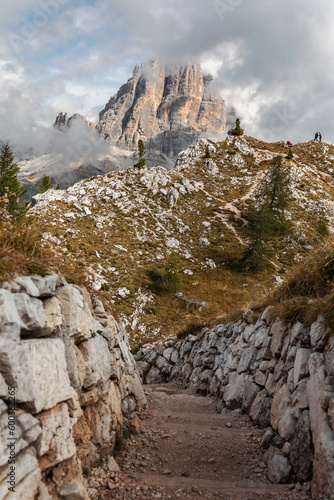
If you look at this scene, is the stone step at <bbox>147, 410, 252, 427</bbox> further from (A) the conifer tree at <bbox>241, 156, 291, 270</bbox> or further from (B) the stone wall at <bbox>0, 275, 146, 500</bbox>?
(A) the conifer tree at <bbox>241, 156, 291, 270</bbox>

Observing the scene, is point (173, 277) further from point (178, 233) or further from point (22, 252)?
point (22, 252)

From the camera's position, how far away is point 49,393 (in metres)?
4.02

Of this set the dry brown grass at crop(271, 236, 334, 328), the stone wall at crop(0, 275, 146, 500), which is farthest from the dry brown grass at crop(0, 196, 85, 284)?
the dry brown grass at crop(271, 236, 334, 328)

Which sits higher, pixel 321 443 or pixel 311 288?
pixel 311 288

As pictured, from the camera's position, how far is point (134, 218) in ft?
175

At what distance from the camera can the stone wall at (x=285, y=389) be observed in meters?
4.73

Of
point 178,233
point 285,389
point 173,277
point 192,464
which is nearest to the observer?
point 192,464

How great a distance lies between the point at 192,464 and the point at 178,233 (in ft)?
155

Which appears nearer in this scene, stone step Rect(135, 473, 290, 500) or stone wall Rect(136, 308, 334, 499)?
stone wall Rect(136, 308, 334, 499)

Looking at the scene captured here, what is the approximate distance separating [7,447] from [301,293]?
7506 millimetres

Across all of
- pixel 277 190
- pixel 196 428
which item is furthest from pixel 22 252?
pixel 277 190

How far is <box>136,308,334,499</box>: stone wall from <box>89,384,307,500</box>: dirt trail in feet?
1.41

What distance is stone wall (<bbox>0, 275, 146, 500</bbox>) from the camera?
3.29 meters

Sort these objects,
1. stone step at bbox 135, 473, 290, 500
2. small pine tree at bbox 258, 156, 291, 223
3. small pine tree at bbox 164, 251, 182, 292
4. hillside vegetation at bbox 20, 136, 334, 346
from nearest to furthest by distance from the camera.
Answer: stone step at bbox 135, 473, 290, 500 → hillside vegetation at bbox 20, 136, 334, 346 → small pine tree at bbox 164, 251, 182, 292 → small pine tree at bbox 258, 156, 291, 223
